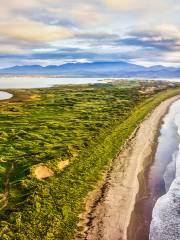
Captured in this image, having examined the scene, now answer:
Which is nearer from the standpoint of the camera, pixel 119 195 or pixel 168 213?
pixel 168 213

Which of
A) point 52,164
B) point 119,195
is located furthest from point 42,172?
point 119,195

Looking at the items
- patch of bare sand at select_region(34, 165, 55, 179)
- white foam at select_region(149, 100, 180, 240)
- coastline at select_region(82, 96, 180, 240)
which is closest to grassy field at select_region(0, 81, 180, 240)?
patch of bare sand at select_region(34, 165, 55, 179)

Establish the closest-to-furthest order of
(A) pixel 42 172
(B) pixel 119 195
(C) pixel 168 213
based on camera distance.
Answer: (C) pixel 168 213, (B) pixel 119 195, (A) pixel 42 172

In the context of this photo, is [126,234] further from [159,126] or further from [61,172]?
[159,126]

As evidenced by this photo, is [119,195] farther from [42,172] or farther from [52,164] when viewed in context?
[52,164]

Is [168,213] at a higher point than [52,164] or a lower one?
lower

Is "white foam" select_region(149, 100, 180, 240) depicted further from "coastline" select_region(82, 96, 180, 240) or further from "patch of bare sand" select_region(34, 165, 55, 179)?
"patch of bare sand" select_region(34, 165, 55, 179)
